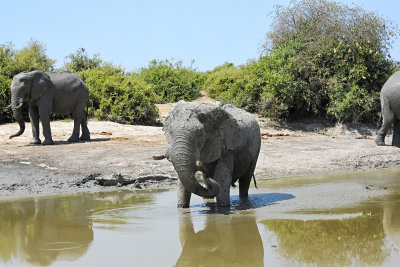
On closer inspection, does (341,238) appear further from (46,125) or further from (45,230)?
(46,125)

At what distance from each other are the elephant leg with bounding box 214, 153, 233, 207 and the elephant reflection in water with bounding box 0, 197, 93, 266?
1.91 m

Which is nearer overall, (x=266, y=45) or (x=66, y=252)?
(x=66, y=252)

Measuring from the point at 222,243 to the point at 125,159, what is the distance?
703 centimetres

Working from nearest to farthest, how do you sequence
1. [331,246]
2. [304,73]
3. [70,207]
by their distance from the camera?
1. [331,246]
2. [70,207]
3. [304,73]

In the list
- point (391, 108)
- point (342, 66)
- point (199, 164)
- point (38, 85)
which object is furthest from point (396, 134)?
point (199, 164)

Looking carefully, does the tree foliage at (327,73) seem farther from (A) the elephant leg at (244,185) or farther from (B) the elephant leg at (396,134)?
(A) the elephant leg at (244,185)

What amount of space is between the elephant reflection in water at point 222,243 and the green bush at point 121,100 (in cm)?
1368

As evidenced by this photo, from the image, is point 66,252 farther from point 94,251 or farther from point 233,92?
point 233,92

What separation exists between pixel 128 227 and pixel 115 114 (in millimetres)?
14070

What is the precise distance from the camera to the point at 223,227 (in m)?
7.30

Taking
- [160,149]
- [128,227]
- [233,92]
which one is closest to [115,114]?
[233,92]

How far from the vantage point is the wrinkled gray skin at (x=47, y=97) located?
52.1 feet

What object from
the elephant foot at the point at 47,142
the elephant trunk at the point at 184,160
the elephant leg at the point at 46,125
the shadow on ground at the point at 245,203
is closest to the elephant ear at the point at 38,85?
the elephant leg at the point at 46,125

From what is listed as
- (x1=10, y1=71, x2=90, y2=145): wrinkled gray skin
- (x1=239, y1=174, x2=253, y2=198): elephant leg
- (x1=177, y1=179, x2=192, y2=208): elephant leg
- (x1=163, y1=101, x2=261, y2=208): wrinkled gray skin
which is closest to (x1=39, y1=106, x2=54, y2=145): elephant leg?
(x1=10, y1=71, x2=90, y2=145): wrinkled gray skin
